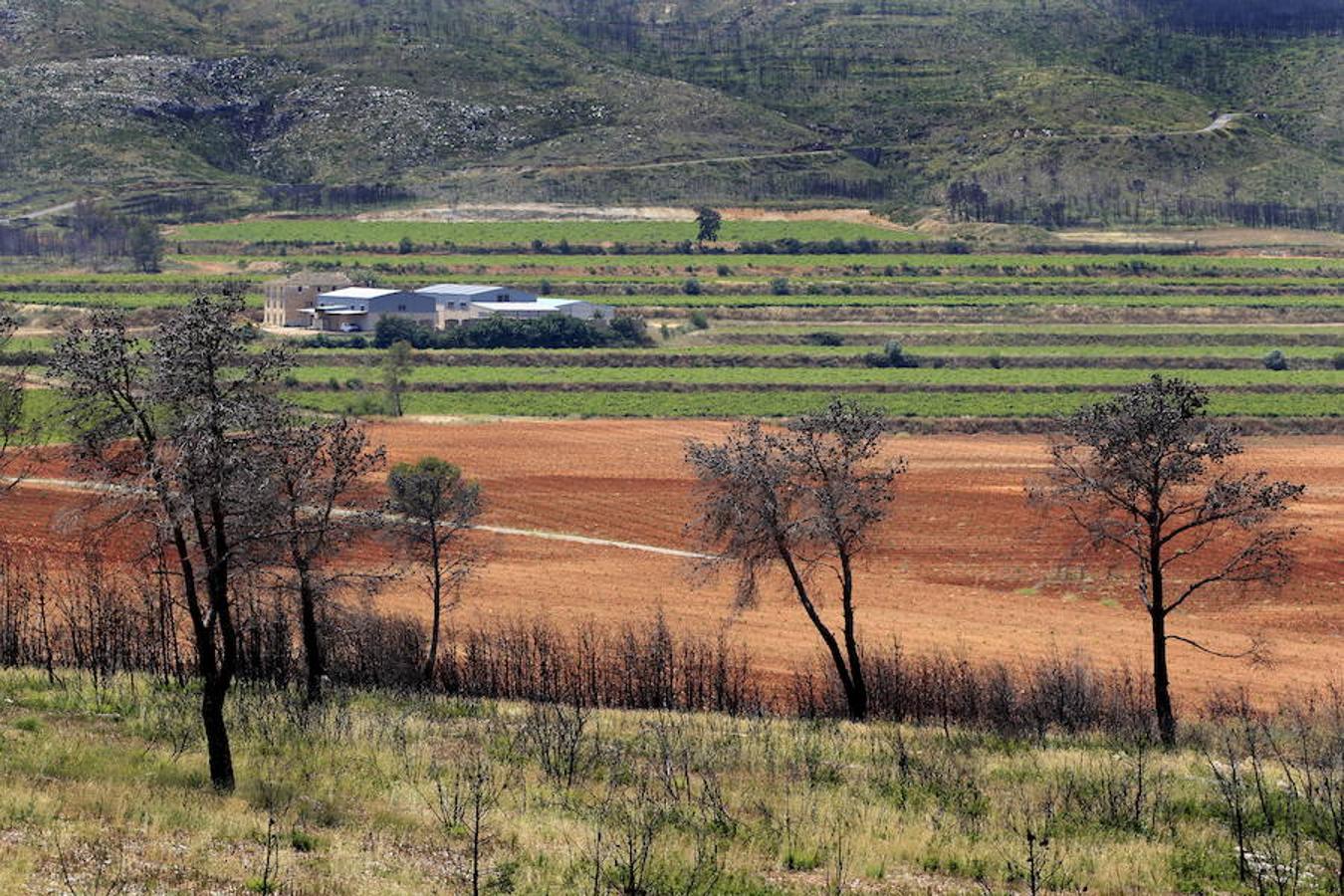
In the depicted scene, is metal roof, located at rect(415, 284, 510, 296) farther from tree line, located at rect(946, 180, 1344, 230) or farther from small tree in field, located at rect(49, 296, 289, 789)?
small tree in field, located at rect(49, 296, 289, 789)

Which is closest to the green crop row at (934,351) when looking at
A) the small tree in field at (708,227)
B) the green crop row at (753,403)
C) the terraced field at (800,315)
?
the terraced field at (800,315)

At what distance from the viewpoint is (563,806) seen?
2166cm

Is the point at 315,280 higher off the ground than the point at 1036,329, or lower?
higher

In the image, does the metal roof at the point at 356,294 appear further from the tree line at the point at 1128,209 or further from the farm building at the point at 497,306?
the tree line at the point at 1128,209

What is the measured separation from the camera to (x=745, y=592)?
34250 mm

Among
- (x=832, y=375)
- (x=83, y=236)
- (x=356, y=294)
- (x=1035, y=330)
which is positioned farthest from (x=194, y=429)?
(x=83, y=236)

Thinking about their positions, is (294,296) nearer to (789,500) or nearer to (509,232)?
(509,232)

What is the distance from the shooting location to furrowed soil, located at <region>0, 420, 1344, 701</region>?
43.0 metres

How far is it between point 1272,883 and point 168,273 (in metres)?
137

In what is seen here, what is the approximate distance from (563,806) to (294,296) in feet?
357

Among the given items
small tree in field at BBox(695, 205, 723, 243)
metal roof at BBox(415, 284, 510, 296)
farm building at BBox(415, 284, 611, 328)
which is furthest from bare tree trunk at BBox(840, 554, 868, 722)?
small tree in field at BBox(695, 205, 723, 243)

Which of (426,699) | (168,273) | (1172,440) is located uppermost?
(168,273)

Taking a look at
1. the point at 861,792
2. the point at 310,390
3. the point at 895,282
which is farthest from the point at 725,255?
the point at 861,792

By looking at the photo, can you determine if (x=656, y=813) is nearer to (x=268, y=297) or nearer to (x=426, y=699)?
(x=426, y=699)
